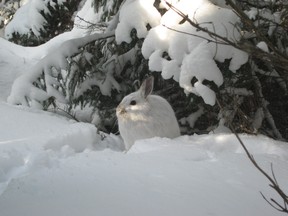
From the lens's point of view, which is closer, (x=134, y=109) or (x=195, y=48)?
(x=195, y=48)

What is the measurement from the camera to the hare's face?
15.2ft

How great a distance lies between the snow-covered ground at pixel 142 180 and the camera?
204 cm

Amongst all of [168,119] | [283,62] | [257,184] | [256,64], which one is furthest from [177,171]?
[256,64]

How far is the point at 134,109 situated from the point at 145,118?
6.2 inches

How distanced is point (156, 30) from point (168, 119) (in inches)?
37.5

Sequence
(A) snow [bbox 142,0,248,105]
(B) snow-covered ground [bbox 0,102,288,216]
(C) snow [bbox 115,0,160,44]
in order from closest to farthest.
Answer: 1. (B) snow-covered ground [bbox 0,102,288,216]
2. (A) snow [bbox 142,0,248,105]
3. (C) snow [bbox 115,0,160,44]

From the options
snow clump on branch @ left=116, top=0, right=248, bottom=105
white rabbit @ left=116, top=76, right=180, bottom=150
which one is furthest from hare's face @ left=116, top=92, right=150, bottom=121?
snow clump on branch @ left=116, top=0, right=248, bottom=105

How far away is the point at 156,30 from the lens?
4.54 meters

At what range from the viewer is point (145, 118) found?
15.2 ft

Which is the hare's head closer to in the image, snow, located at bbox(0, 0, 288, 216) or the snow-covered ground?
snow, located at bbox(0, 0, 288, 216)

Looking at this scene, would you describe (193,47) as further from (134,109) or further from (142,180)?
(142,180)

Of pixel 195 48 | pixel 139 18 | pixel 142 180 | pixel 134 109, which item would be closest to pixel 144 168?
pixel 142 180

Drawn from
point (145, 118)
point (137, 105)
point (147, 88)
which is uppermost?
point (147, 88)

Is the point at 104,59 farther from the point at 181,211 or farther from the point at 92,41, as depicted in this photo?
the point at 181,211
